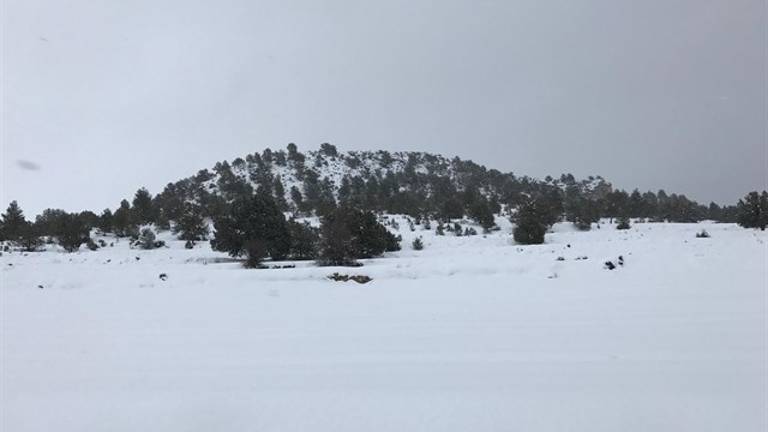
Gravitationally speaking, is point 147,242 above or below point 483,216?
below

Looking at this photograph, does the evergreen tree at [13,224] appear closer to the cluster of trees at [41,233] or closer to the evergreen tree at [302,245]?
the cluster of trees at [41,233]

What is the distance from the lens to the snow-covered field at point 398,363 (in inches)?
110

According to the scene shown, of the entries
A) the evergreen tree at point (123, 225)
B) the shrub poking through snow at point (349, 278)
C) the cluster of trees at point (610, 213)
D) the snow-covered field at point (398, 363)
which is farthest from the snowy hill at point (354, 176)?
the snow-covered field at point (398, 363)

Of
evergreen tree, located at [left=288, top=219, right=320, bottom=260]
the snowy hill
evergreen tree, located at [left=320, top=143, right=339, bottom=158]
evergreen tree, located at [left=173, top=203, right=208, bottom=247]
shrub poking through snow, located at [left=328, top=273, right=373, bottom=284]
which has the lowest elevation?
shrub poking through snow, located at [left=328, top=273, right=373, bottom=284]

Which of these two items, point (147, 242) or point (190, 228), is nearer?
point (147, 242)

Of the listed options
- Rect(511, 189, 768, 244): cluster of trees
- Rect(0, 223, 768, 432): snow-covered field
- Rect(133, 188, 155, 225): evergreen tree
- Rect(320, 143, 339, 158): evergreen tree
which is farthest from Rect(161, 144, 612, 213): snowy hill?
Rect(0, 223, 768, 432): snow-covered field

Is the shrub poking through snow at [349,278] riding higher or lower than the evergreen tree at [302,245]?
lower

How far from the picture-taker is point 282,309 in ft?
21.9

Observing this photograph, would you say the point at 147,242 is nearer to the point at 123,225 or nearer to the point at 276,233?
the point at 123,225

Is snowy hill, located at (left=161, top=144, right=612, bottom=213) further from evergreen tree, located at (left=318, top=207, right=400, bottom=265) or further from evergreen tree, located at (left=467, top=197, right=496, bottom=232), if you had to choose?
evergreen tree, located at (left=318, top=207, right=400, bottom=265)

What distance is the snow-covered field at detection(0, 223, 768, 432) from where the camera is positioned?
2.80 metres

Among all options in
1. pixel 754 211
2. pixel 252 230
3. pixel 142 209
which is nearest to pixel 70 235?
pixel 142 209

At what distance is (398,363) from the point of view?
3748 millimetres

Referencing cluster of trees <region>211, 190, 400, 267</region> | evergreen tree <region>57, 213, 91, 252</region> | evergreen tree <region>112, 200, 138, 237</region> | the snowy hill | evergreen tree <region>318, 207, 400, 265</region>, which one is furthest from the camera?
the snowy hill
